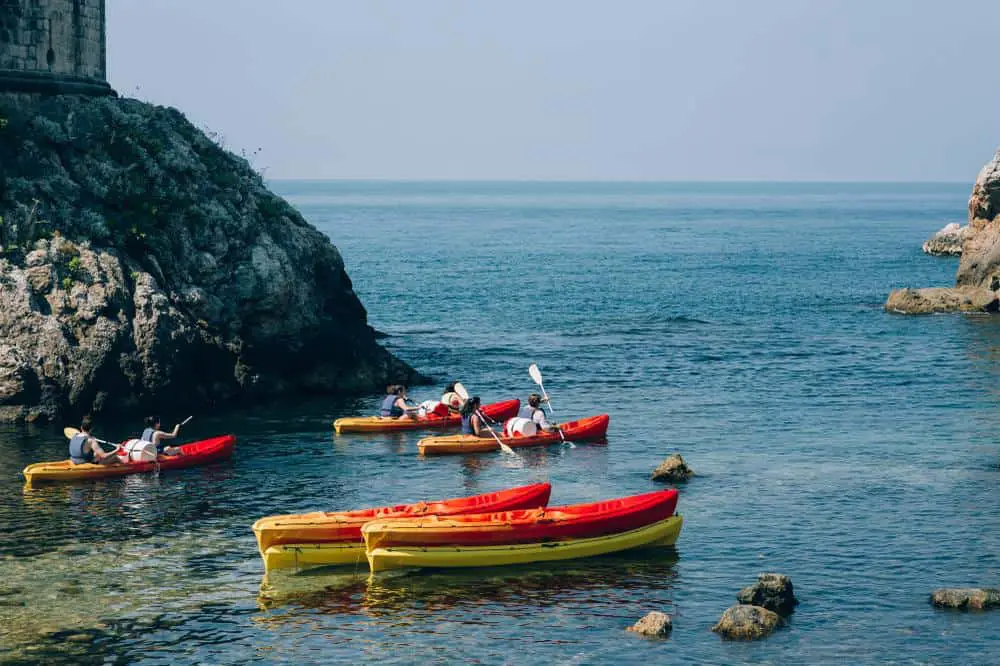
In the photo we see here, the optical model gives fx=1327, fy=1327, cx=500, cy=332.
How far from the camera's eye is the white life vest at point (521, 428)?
45.4 meters

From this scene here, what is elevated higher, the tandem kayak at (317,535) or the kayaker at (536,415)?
the kayaker at (536,415)

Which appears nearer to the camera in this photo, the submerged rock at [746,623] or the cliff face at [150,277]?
the submerged rock at [746,623]

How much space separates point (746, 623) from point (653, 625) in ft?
6.39

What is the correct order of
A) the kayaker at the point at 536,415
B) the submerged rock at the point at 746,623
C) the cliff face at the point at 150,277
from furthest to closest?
the cliff face at the point at 150,277
the kayaker at the point at 536,415
the submerged rock at the point at 746,623

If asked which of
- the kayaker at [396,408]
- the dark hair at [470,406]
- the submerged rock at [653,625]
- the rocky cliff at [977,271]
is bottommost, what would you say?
the submerged rock at [653,625]

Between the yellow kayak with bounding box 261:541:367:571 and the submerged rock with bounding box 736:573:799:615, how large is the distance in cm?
947

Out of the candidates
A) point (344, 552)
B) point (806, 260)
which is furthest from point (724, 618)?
point (806, 260)

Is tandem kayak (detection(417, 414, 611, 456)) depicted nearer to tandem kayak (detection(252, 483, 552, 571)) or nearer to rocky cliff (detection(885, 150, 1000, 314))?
tandem kayak (detection(252, 483, 552, 571))

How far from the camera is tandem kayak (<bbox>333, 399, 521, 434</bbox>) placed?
155 ft

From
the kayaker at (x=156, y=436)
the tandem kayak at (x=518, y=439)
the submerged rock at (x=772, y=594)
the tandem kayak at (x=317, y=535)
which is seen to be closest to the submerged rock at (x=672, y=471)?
the tandem kayak at (x=518, y=439)

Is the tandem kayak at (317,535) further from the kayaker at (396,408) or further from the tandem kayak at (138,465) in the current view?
the kayaker at (396,408)

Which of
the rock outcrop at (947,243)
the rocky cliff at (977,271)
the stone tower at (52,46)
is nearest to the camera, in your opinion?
the stone tower at (52,46)

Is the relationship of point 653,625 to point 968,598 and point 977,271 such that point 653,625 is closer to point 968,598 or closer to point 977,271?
point 968,598

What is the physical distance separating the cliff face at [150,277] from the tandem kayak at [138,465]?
6.49 meters
